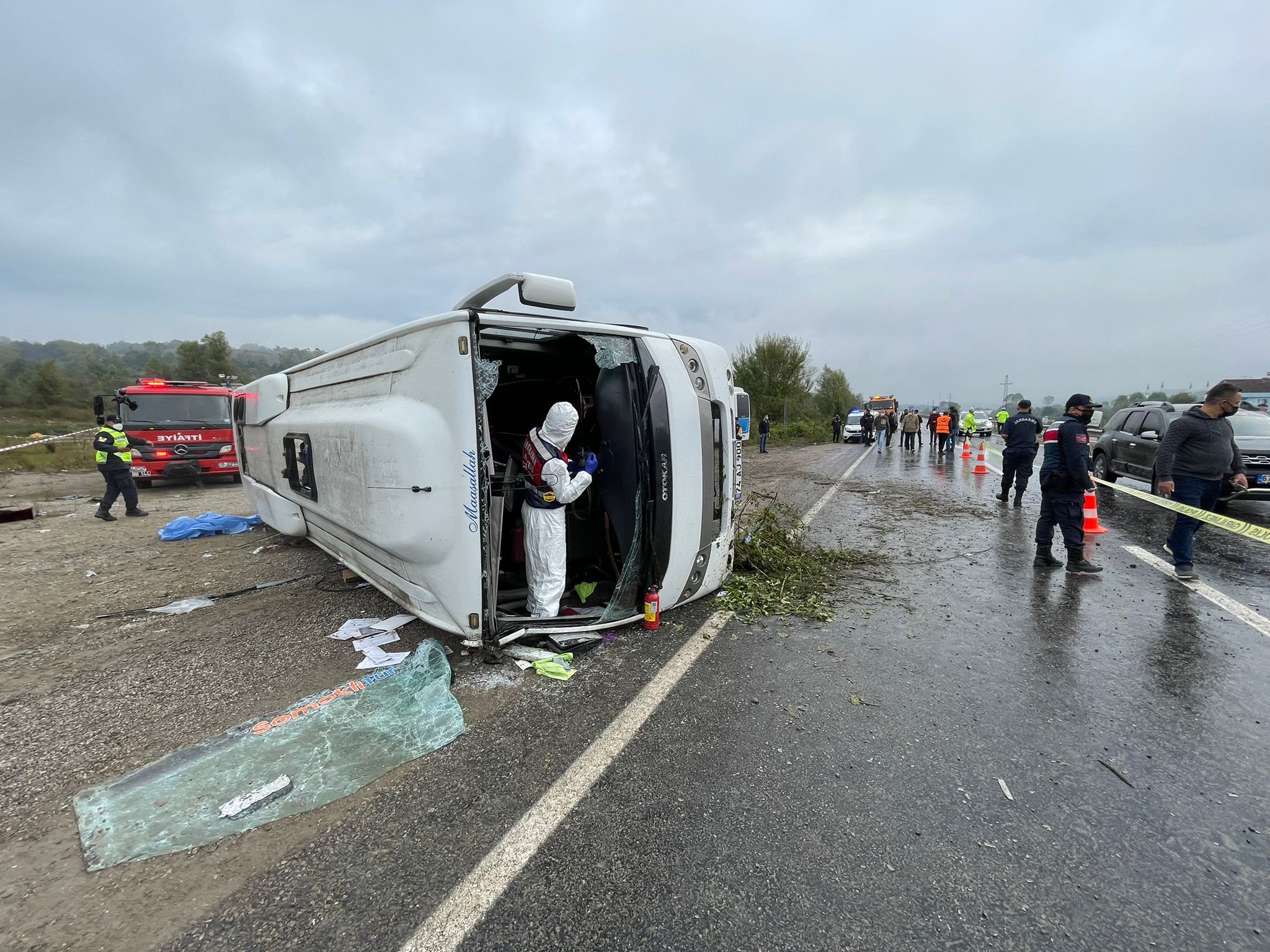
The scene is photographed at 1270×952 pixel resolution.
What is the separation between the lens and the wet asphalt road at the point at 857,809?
1.60 meters

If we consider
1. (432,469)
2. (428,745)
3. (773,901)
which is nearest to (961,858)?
(773,901)

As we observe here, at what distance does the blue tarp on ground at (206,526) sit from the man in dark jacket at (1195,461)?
11.0 m

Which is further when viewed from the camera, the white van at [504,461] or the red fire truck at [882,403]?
the red fire truck at [882,403]

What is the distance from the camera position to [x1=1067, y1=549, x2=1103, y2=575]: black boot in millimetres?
4891

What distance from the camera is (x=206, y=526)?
7.34m

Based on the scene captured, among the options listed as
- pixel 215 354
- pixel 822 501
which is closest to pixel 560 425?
pixel 822 501

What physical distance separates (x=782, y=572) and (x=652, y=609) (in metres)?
1.73

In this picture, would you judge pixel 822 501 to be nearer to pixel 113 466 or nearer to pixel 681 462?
pixel 681 462

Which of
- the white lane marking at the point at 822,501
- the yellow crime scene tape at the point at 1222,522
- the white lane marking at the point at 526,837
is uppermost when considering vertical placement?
the yellow crime scene tape at the point at 1222,522

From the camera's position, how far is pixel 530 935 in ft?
5.14

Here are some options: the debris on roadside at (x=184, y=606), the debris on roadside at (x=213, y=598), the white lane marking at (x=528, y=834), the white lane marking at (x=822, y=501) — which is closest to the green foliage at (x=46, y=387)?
the debris on roadside at (x=213, y=598)

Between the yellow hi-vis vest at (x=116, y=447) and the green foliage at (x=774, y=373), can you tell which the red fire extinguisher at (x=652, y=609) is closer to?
the yellow hi-vis vest at (x=116, y=447)

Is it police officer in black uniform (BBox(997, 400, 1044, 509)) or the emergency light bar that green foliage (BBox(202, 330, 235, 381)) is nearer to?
the emergency light bar

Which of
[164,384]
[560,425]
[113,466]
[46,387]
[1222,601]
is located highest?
[46,387]
